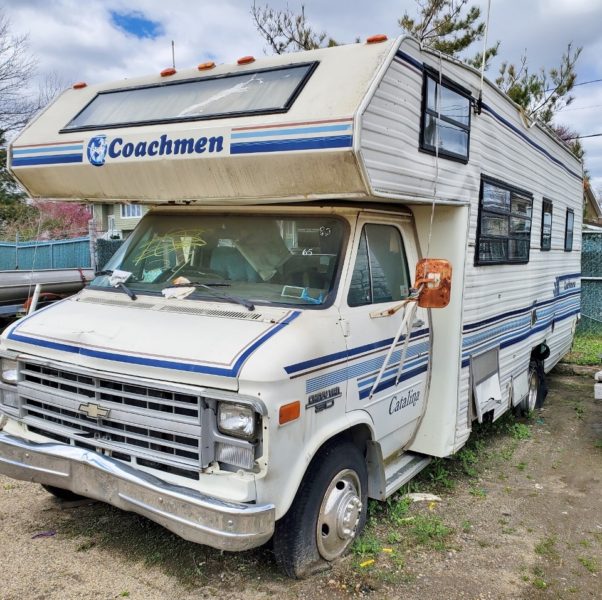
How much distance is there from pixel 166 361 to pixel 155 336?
269 millimetres

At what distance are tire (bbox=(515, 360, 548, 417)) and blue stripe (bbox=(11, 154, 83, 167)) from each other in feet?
17.8

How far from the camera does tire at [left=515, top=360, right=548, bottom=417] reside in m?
7.16

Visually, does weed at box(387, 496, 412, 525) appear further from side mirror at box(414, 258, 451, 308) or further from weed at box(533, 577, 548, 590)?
side mirror at box(414, 258, 451, 308)

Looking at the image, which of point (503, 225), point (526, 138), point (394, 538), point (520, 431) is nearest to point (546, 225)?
point (526, 138)

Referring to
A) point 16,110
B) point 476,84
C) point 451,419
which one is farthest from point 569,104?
point 16,110

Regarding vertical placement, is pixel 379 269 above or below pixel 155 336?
above

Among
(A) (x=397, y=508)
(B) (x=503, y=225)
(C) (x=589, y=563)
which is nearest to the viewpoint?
(C) (x=589, y=563)

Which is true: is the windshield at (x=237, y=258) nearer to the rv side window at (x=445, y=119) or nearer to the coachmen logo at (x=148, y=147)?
the coachmen logo at (x=148, y=147)

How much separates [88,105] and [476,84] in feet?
9.92

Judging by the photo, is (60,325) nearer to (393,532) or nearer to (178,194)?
(178,194)

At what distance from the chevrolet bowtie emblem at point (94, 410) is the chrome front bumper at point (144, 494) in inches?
7.8

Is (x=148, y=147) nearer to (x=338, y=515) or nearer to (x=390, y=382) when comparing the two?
(x=390, y=382)

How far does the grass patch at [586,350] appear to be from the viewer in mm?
10031

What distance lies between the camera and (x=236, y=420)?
9.87ft
